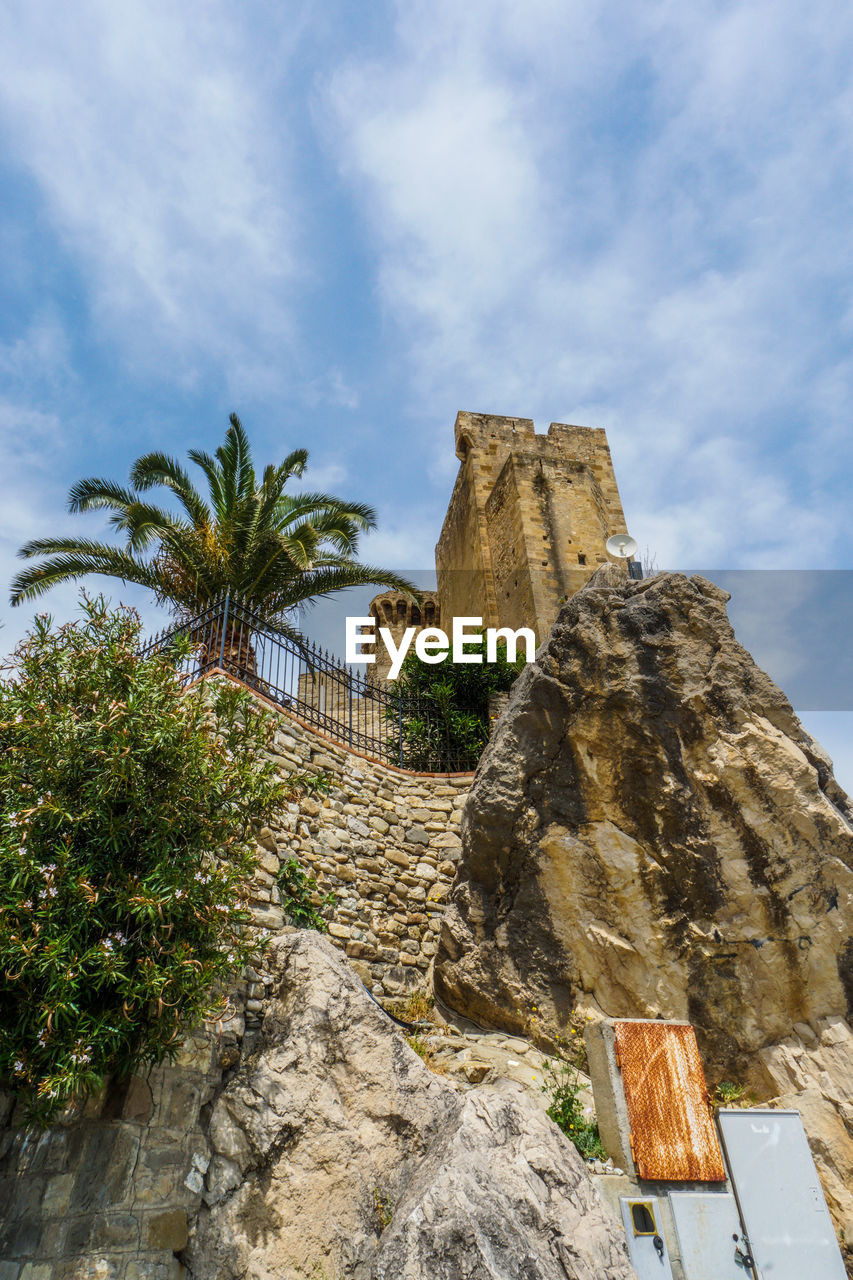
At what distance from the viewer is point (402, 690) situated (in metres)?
11.5

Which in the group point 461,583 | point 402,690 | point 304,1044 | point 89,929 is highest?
point 461,583

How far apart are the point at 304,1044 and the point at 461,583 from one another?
1427 cm

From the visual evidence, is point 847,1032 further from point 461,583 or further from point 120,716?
point 461,583

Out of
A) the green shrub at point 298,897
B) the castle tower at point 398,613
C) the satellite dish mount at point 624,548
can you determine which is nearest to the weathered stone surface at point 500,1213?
the green shrub at point 298,897

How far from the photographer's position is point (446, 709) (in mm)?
10875

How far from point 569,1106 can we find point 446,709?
564cm

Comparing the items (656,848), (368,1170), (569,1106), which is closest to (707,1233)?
(569,1106)

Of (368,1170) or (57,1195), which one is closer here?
(57,1195)

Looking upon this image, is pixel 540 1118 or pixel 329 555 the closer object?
pixel 540 1118

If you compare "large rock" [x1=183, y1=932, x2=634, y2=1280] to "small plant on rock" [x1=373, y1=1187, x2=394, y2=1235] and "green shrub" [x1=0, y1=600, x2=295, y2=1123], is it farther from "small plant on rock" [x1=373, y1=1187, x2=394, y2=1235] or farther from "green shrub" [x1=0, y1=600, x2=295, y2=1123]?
"green shrub" [x1=0, y1=600, x2=295, y2=1123]

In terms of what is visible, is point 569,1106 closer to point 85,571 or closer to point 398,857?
point 398,857

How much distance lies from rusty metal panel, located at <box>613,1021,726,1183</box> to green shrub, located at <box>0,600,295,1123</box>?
9.19 feet

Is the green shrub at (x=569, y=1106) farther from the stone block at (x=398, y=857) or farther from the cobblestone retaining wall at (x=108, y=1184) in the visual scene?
the stone block at (x=398, y=857)

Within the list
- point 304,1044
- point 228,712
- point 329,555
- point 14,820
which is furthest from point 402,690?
point 14,820
